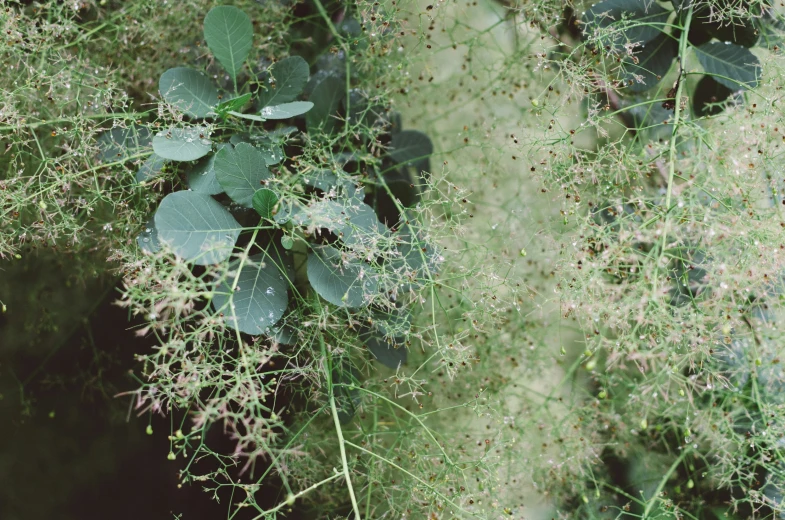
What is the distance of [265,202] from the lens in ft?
2.50

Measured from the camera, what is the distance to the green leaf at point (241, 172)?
2.52 feet

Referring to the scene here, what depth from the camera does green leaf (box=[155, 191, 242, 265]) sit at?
0.71 m

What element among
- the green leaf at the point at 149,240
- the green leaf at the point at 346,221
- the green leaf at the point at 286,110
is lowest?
the green leaf at the point at 149,240

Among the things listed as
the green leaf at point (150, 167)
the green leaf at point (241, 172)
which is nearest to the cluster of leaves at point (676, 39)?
the green leaf at point (241, 172)

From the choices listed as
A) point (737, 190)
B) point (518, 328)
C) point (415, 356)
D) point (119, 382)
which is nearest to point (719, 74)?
point (737, 190)

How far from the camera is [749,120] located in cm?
86

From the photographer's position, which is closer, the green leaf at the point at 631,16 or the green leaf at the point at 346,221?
the green leaf at the point at 346,221

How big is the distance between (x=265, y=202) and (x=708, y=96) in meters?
0.78

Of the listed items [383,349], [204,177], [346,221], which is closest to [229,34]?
[204,177]

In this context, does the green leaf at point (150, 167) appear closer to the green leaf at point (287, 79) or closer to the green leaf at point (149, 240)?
the green leaf at point (149, 240)

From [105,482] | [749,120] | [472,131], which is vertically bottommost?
[105,482]

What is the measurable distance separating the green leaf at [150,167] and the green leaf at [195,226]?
111 mm

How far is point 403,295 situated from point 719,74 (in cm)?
60

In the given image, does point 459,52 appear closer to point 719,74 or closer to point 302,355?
point 719,74
